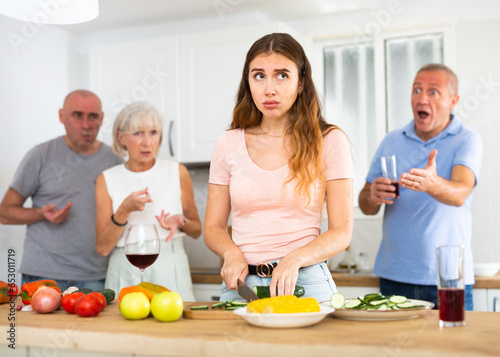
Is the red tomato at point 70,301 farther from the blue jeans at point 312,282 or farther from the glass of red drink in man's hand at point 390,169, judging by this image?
the glass of red drink in man's hand at point 390,169

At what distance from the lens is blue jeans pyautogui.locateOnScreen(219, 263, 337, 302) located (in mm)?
1624

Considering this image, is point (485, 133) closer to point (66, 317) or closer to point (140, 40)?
point (140, 40)

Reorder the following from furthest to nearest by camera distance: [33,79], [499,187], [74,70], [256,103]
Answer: [74,70] < [33,79] < [499,187] < [256,103]

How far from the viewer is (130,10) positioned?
373 centimetres

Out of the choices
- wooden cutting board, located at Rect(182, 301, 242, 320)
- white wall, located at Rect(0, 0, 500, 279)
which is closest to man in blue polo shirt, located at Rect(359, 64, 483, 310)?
white wall, located at Rect(0, 0, 500, 279)

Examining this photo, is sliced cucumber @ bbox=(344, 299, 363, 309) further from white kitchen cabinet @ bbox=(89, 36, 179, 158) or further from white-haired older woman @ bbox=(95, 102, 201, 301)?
white kitchen cabinet @ bbox=(89, 36, 179, 158)

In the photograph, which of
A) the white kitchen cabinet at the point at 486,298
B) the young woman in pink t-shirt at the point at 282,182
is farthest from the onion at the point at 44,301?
the white kitchen cabinet at the point at 486,298

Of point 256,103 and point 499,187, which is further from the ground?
point 256,103

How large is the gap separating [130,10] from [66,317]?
8.72 ft

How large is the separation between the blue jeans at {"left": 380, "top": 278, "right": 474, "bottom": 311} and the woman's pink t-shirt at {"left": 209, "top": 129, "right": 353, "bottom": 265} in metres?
1.01

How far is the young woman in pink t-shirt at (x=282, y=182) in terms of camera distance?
5.39 ft

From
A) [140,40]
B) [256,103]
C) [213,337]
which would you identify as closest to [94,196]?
[140,40]

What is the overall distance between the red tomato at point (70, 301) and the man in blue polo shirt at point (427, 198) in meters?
1.36

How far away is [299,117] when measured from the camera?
69.1 inches
